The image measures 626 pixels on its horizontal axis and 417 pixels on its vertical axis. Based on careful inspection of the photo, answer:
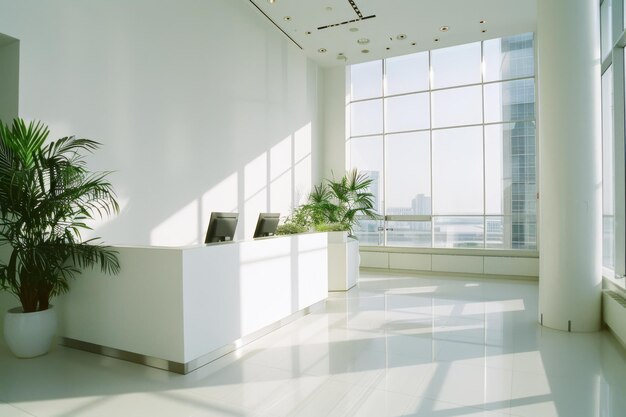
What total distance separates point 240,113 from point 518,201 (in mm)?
5877

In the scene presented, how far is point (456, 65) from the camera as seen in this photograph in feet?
28.5

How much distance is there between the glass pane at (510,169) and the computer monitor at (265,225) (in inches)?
212

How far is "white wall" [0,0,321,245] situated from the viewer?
13.2 feet

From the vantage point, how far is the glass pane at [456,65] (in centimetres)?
851

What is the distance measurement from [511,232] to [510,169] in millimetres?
1317

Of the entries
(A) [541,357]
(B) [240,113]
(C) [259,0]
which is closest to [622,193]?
(A) [541,357]

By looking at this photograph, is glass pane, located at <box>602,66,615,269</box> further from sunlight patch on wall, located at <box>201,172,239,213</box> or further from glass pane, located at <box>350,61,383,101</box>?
sunlight patch on wall, located at <box>201,172,239,213</box>

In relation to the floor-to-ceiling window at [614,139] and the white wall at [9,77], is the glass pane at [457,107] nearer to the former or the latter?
the floor-to-ceiling window at [614,139]

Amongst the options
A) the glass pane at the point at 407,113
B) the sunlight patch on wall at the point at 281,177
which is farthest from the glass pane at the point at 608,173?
A: the sunlight patch on wall at the point at 281,177

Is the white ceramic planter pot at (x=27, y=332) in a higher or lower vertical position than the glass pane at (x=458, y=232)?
lower

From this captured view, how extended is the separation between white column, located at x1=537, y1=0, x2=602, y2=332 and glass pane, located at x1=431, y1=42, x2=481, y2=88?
421 centimetres

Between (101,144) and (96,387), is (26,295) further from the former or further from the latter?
(101,144)

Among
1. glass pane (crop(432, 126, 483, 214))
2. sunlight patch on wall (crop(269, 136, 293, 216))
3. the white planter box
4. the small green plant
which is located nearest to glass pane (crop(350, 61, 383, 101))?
glass pane (crop(432, 126, 483, 214))

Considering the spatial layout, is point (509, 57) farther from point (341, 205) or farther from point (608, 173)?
point (341, 205)
